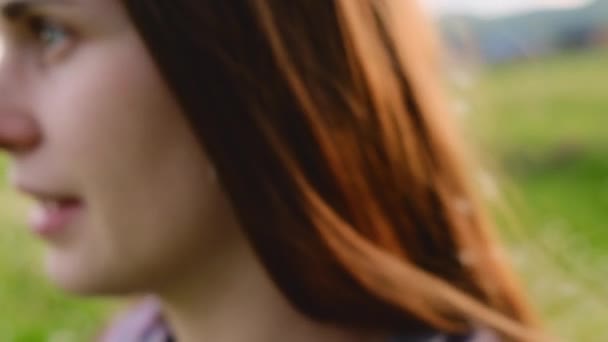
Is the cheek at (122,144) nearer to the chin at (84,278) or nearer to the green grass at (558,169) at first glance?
the chin at (84,278)

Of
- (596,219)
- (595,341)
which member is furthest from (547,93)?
(595,341)

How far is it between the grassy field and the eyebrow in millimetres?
404

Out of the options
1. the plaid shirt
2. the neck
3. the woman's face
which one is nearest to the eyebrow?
the woman's face

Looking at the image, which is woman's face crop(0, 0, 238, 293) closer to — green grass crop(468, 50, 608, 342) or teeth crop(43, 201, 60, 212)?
teeth crop(43, 201, 60, 212)

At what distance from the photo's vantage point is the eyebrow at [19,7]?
889mm

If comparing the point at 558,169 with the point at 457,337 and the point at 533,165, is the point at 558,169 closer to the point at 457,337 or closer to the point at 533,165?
the point at 533,165

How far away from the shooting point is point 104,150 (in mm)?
904

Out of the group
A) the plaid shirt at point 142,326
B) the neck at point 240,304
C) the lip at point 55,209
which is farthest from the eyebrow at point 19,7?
the plaid shirt at point 142,326

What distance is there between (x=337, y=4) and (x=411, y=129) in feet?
0.41

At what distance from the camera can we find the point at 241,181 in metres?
0.91

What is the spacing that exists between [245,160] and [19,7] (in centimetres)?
20

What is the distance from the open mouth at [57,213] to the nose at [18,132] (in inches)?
1.9

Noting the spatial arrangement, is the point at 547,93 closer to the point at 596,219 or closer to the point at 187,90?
the point at 596,219

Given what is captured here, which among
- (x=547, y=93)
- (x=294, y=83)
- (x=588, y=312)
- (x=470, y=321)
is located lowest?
(x=547, y=93)
